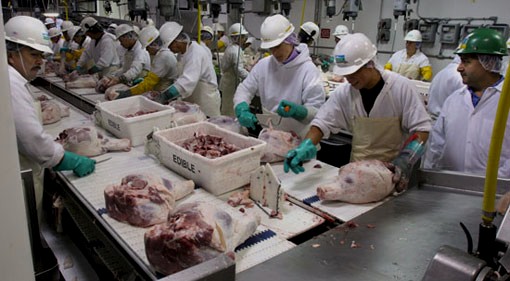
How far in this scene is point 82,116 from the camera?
13.5ft

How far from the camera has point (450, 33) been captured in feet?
23.2

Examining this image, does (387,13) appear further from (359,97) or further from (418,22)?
(359,97)

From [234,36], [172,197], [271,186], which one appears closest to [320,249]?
[271,186]

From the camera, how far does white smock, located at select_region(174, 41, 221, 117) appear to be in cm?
441

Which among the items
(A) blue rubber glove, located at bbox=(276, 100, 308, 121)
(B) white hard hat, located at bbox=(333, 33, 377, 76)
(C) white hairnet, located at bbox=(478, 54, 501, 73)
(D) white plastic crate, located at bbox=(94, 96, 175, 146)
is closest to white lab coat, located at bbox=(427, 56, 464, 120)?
(C) white hairnet, located at bbox=(478, 54, 501, 73)

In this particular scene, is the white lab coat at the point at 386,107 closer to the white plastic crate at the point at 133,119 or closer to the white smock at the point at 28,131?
the white plastic crate at the point at 133,119

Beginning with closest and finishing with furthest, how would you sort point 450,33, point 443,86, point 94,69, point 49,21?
point 443,86 < point 94,69 < point 450,33 < point 49,21

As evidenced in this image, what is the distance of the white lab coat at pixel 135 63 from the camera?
18.5 feet

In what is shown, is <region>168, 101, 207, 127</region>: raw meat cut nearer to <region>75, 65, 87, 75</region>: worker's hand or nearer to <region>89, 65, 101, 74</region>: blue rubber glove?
<region>89, 65, 101, 74</region>: blue rubber glove

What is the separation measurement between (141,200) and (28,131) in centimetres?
92

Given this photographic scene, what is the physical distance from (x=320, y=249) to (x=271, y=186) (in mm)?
623

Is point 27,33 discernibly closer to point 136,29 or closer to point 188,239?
point 188,239

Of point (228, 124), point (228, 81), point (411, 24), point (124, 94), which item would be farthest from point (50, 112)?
point (411, 24)

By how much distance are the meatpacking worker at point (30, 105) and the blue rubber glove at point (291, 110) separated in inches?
59.1
